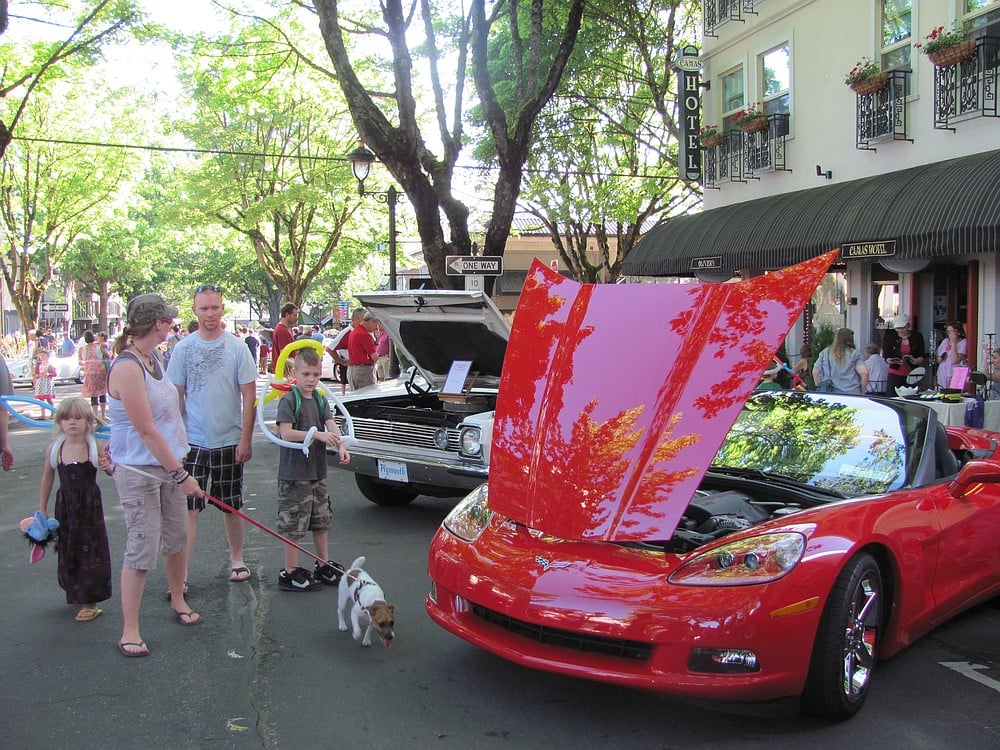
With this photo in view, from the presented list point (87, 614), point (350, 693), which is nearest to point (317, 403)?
point (87, 614)

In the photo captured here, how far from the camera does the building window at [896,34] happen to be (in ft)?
43.4

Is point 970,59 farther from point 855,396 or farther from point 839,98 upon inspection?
point 855,396

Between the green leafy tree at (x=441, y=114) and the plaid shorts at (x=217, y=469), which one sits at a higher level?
the green leafy tree at (x=441, y=114)

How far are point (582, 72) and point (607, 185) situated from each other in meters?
3.36

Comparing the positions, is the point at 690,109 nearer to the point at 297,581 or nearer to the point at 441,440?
the point at 441,440

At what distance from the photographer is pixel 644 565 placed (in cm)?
361

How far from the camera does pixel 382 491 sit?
8.20 m

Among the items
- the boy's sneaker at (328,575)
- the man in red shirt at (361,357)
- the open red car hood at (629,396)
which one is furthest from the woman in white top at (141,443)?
the man in red shirt at (361,357)

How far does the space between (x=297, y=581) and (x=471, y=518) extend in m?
→ 1.66

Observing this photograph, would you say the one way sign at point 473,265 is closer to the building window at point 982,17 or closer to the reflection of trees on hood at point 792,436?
the building window at point 982,17

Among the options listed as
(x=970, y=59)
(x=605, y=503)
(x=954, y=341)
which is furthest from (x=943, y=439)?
(x=970, y=59)

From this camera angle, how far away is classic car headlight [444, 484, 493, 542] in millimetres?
4227

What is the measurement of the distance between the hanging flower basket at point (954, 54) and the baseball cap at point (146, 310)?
11.1 meters

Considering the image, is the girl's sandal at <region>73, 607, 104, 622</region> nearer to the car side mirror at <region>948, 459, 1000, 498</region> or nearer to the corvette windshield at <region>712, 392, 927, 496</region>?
the corvette windshield at <region>712, 392, 927, 496</region>
